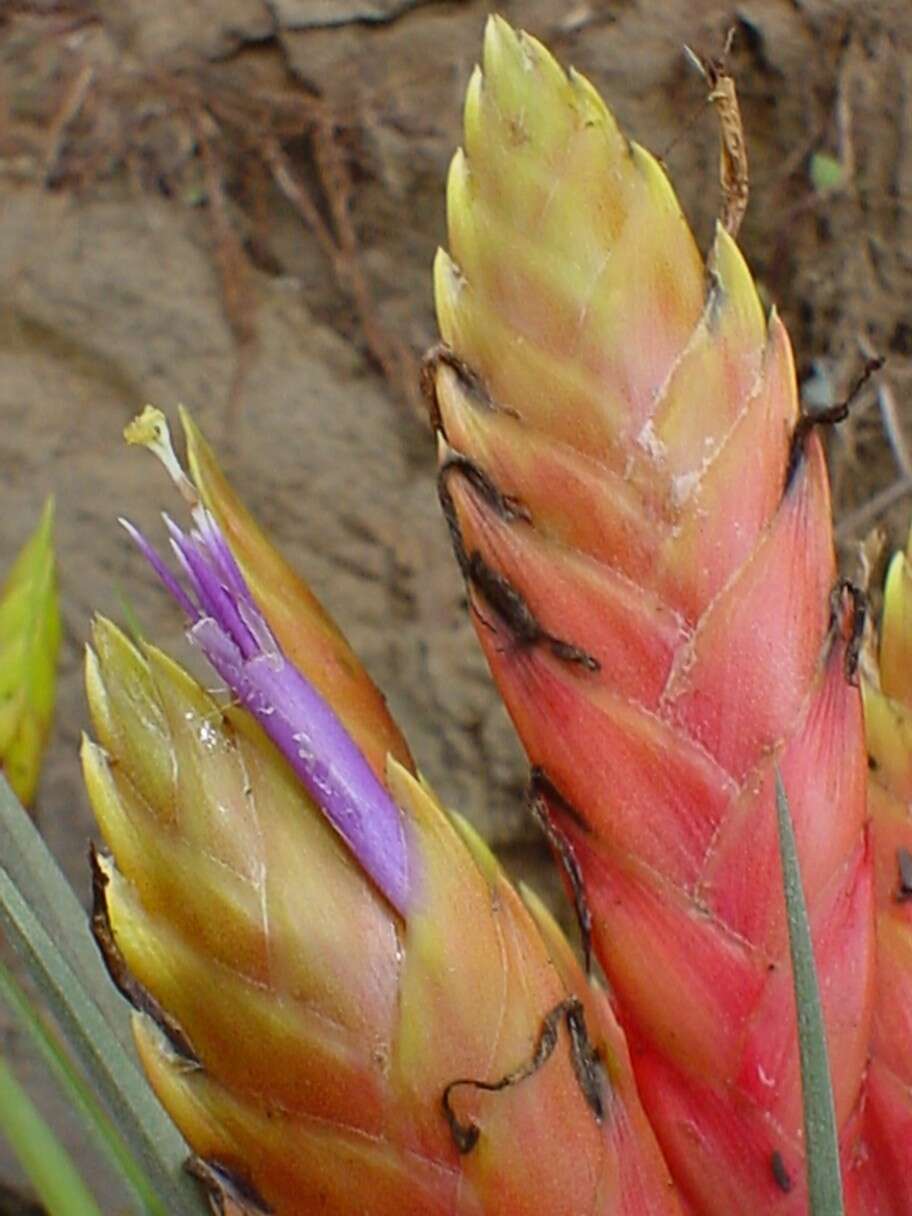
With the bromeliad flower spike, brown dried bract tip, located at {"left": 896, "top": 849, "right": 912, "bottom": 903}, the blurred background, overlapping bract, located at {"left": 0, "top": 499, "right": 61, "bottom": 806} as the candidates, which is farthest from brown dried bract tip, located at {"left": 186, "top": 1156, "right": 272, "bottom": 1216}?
the blurred background

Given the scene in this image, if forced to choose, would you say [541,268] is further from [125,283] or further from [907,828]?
[125,283]

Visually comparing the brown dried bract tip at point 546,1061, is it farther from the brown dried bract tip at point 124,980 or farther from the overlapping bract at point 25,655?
the overlapping bract at point 25,655

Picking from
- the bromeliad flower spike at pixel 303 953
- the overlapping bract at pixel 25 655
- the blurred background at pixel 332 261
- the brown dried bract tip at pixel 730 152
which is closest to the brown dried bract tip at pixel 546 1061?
the bromeliad flower spike at pixel 303 953

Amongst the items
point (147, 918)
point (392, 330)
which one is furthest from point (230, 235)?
point (147, 918)

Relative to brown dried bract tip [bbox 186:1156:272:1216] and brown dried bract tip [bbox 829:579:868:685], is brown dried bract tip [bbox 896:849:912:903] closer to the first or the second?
brown dried bract tip [bbox 829:579:868:685]

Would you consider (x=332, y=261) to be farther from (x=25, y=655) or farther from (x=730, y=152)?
(x=730, y=152)

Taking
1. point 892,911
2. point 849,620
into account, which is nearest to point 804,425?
point 849,620
